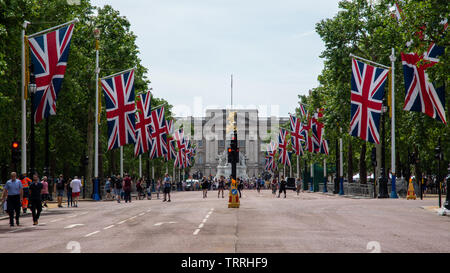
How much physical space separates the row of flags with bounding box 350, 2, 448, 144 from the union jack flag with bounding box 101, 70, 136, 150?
14.7m

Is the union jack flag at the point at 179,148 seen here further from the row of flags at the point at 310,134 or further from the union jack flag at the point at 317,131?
the union jack flag at the point at 317,131

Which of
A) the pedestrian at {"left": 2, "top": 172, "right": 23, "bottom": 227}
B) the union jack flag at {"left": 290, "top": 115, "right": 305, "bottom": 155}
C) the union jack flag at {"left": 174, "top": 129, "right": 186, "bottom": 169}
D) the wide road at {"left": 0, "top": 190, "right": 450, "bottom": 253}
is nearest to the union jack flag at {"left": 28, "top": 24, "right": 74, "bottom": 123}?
the wide road at {"left": 0, "top": 190, "right": 450, "bottom": 253}

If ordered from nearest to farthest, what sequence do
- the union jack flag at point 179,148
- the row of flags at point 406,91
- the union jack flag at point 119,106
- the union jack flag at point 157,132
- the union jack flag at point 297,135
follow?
the row of flags at point 406,91 → the union jack flag at point 119,106 → the union jack flag at point 157,132 → the union jack flag at point 297,135 → the union jack flag at point 179,148

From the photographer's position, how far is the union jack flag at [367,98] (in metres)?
42.4

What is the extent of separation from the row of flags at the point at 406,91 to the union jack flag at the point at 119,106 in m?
14.7

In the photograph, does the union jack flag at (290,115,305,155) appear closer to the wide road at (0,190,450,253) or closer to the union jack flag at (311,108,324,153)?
the union jack flag at (311,108,324,153)

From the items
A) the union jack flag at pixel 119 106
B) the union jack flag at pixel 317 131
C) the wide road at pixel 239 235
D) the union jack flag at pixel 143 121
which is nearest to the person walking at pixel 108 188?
the union jack flag at pixel 143 121

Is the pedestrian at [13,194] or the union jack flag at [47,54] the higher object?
the union jack flag at [47,54]

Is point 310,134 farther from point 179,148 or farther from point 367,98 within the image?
point 179,148

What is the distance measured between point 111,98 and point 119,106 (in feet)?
2.44

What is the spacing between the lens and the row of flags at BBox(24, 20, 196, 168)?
105ft

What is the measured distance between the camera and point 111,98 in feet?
152

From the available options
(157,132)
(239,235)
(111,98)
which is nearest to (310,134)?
(157,132)
